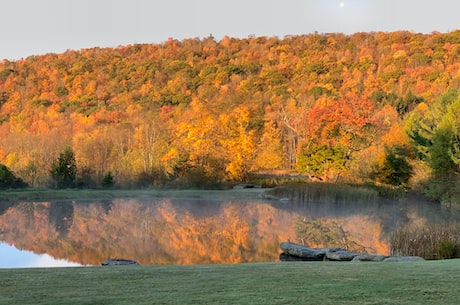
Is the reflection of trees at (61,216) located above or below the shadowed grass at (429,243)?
below

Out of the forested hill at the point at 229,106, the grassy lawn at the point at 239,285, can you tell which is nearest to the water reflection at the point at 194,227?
the grassy lawn at the point at 239,285

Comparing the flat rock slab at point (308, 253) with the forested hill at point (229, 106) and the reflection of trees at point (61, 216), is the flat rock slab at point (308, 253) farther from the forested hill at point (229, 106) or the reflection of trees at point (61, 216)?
the forested hill at point (229, 106)

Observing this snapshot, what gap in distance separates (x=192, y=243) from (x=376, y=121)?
951 inches

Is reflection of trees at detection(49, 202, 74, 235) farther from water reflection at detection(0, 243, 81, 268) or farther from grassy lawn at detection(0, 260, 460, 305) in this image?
grassy lawn at detection(0, 260, 460, 305)

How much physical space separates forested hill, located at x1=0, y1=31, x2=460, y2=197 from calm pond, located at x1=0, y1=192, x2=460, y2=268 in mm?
6655

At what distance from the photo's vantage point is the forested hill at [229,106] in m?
32.8

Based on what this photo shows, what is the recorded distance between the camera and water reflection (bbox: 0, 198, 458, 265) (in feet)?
40.1

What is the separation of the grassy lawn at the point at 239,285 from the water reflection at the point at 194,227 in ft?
15.7

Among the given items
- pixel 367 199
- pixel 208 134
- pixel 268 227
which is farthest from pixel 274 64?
pixel 268 227

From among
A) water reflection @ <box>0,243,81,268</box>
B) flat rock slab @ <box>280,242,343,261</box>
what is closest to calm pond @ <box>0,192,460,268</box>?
water reflection @ <box>0,243,81,268</box>

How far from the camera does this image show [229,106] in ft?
139

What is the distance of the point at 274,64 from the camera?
66.4 m

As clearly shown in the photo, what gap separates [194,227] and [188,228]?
242mm

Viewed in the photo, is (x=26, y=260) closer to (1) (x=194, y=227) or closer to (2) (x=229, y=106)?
(1) (x=194, y=227)
